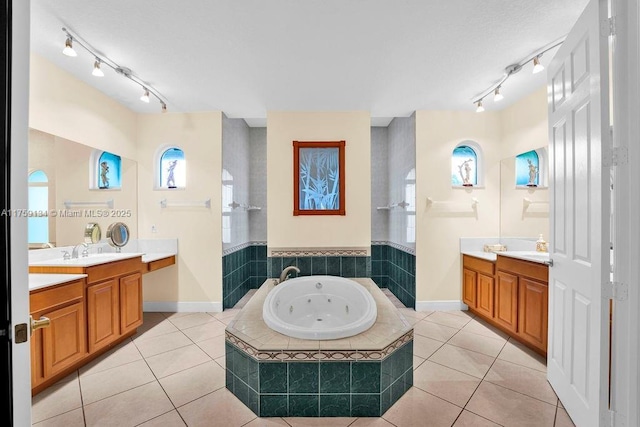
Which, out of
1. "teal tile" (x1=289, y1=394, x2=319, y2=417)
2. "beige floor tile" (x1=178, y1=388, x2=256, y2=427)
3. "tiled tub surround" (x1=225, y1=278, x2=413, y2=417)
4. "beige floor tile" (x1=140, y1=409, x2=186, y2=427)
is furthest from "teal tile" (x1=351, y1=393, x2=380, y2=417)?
"beige floor tile" (x1=140, y1=409, x2=186, y2=427)

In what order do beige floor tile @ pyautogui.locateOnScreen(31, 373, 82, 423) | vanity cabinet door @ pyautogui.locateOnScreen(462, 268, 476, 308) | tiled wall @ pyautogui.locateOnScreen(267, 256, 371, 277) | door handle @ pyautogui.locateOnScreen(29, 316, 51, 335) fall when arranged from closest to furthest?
door handle @ pyautogui.locateOnScreen(29, 316, 51, 335), beige floor tile @ pyautogui.locateOnScreen(31, 373, 82, 423), vanity cabinet door @ pyautogui.locateOnScreen(462, 268, 476, 308), tiled wall @ pyautogui.locateOnScreen(267, 256, 371, 277)

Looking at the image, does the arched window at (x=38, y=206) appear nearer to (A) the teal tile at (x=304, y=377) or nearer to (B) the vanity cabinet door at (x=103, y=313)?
(B) the vanity cabinet door at (x=103, y=313)

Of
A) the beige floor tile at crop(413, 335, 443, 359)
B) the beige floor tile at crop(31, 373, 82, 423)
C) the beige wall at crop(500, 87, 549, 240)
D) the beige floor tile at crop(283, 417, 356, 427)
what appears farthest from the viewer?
the beige wall at crop(500, 87, 549, 240)

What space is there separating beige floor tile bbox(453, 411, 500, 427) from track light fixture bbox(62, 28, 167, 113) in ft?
11.8

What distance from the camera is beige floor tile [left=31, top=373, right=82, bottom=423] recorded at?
1702 millimetres

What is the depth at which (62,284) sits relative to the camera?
1.97 m

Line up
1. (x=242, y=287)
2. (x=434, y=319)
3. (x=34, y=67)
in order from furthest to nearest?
1. (x=242, y=287)
2. (x=434, y=319)
3. (x=34, y=67)

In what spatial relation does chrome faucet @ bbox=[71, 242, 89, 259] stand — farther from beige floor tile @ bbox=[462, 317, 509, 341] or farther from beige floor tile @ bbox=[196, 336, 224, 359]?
beige floor tile @ bbox=[462, 317, 509, 341]

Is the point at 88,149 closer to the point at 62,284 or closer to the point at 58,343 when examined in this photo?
the point at 62,284

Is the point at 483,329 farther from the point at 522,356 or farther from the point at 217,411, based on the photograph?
the point at 217,411

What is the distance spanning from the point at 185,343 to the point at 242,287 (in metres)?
1.50

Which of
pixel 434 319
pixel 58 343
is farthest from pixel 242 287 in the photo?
pixel 434 319

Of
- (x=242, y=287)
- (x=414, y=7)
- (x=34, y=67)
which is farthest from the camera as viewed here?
(x=242, y=287)

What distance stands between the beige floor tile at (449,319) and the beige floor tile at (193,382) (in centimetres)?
230
